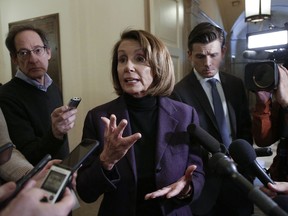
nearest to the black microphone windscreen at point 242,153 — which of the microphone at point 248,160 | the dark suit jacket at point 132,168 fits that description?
the microphone at point 248,160

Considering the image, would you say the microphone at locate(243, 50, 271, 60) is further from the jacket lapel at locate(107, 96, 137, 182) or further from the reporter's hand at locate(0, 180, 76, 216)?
the reporter's hand at locate(0, 180, 76, 216)

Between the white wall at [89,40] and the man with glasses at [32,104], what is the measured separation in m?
1.05

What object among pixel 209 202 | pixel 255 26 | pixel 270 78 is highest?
pixel 255 26

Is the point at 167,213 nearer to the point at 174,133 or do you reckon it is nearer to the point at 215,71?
the point at 174,133

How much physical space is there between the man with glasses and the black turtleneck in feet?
0.82

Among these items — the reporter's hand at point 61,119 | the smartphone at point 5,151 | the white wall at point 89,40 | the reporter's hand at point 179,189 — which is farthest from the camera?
the white wall at point 89,40

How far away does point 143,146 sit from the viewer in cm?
106

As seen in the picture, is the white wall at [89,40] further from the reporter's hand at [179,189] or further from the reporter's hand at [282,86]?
the reporter's hand at [179,189]

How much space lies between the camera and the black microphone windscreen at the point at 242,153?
707mm

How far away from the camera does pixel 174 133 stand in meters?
1.07

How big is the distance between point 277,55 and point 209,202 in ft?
2.46

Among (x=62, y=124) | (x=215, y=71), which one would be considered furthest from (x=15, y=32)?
(x=215, y=71)

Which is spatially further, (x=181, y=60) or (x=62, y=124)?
(x=181, y=60)

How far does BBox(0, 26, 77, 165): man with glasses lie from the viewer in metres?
1.16
